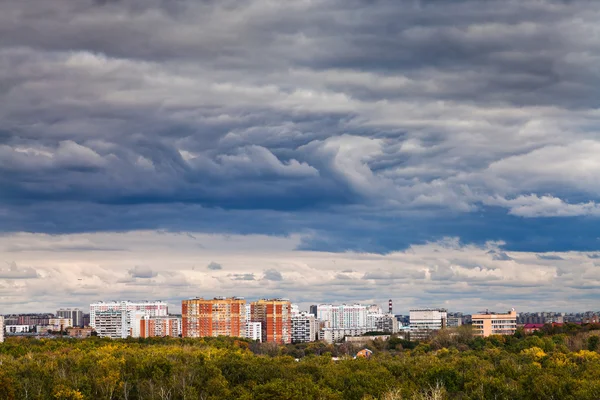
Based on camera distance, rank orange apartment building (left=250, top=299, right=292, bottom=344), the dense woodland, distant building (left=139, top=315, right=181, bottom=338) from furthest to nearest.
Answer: distant building (left=139, top=315, right=181, bottom=338)
orange apartment building (left=250, top=299, right=292, bottom=344)
the dense woodland

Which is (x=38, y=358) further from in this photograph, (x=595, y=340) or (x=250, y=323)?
(x=250, y=323)

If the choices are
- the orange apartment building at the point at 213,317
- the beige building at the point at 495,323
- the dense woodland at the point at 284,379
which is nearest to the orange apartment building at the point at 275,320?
the orange apartment building at the point at 213,317

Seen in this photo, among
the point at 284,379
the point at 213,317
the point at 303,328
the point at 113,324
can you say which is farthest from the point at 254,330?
the point at 284,379

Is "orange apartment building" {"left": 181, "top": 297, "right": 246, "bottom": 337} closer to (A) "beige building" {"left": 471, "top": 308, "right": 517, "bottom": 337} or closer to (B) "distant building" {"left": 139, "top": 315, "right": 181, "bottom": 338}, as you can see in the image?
(B) "distant building" {"left": 139, "top": 315, "right": 181, "bottom": 338}

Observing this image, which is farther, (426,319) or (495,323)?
Answer: (426,319)

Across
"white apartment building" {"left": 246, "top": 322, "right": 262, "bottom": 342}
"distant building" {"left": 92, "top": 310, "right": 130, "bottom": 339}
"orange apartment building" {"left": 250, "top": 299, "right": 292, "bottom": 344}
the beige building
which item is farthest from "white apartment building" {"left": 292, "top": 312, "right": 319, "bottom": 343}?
the beige building

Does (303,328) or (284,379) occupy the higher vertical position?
(284,379)

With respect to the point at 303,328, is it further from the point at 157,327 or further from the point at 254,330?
the point at 157,327

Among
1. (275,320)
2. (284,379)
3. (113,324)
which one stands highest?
(284,379)
